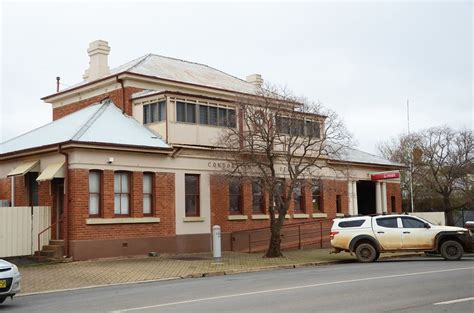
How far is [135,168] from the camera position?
2381 cm

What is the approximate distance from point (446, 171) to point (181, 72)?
2780 centimetres

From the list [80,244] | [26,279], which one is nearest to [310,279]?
[26,279]

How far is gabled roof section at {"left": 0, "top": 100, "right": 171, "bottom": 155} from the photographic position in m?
23.2

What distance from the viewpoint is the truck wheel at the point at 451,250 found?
→ 69.9 feet

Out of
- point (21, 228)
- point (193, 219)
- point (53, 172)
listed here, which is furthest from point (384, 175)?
point (21, 228)

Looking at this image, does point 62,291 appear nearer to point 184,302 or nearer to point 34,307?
point 34,307

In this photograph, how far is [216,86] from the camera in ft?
98.9

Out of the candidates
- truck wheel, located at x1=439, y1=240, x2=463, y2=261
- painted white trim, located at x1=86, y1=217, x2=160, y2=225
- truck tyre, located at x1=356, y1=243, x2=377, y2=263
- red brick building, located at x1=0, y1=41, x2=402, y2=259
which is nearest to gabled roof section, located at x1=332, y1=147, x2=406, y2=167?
red brick building, located at x1=0, y1=41, x2=402, y2=259

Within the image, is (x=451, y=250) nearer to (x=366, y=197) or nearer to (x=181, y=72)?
(x=181, y=72)

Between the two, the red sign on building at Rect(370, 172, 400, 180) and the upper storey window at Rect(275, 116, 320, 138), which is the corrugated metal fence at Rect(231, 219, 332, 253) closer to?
the red sign on building at Rect(370, 172, 400, 180)

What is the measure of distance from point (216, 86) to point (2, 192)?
1139 cm

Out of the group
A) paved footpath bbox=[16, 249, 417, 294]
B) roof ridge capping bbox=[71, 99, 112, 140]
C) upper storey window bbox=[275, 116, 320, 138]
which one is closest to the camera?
paved footpath bbox=[16, 249, 417, 294]

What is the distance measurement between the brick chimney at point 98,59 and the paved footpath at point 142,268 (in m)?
11.5

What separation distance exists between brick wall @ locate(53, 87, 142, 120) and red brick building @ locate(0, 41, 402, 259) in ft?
0.18
